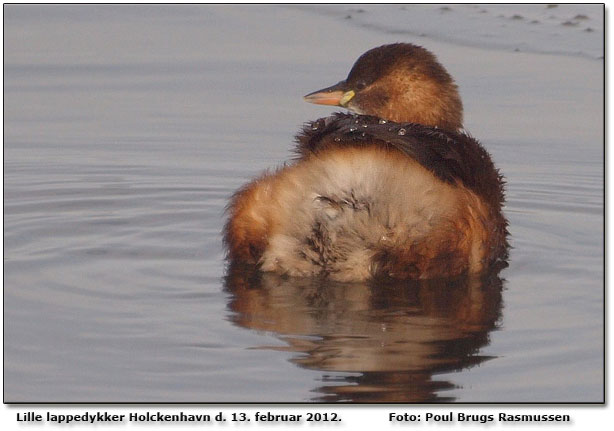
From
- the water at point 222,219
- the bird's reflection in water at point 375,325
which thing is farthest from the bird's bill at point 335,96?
the bird's reflection in water at point 375,325

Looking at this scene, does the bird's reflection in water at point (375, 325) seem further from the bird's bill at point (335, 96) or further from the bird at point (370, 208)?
the bird's bill at point (335, 96)

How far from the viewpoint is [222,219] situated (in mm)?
7621

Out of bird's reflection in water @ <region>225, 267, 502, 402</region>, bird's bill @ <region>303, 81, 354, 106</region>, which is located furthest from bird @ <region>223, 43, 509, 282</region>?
bird's bill @ <region>303, 81, 354, 106</region>

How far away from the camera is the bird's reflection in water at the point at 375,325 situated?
16.2 ft

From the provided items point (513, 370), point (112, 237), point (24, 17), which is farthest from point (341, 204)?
point (24, 17)

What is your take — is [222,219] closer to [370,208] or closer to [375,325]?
[370,208]

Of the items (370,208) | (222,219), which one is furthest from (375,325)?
(222,219)

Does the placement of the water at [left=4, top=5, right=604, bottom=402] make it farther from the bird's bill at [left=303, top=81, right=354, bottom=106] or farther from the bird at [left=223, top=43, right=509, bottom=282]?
the bird's bill at [left=303, top=81, right=354, bottom=106]

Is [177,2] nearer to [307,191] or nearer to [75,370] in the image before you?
[307,191]

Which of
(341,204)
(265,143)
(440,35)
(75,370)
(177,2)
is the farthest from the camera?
(177,2)

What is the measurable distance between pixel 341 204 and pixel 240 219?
0.72 m

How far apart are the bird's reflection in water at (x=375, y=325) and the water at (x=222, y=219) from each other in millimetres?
12

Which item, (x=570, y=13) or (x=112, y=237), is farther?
(x=570, y=13)

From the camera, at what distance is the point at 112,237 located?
7.04m
